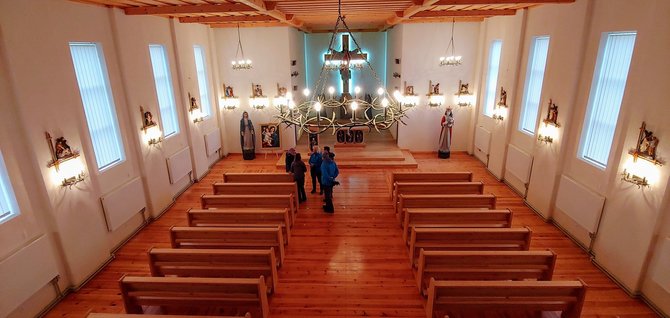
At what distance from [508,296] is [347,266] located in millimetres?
2595

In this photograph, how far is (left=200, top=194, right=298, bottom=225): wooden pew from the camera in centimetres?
726

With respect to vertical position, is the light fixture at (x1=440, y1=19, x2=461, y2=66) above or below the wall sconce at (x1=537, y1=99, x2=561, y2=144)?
above

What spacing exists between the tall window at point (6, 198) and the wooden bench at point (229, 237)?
6.68 feet

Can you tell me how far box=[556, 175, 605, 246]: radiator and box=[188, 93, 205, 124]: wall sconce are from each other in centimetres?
933

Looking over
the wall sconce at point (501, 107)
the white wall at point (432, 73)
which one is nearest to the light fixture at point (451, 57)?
the white wall at point (432, 73)

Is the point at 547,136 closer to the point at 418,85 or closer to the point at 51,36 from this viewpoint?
the point at 418,85

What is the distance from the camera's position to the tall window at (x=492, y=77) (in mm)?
10664

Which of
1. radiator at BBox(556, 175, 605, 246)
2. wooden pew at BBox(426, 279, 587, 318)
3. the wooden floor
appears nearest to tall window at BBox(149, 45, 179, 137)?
the wooden floor

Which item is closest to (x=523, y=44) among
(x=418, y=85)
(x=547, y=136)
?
(x=547, y=136)

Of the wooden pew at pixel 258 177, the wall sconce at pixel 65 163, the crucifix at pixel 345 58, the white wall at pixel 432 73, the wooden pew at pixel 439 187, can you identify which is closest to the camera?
the wall sconce at pixel 65 163

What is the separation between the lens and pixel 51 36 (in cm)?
543

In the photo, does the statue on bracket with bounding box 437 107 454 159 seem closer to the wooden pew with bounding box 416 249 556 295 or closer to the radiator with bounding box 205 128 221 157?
the wooden pew with bounding box 416 249 556 295

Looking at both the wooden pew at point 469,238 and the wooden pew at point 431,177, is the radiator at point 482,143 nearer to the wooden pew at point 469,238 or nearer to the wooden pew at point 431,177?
the wooden pew at point 431,177

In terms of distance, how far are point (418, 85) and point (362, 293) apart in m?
8.57
